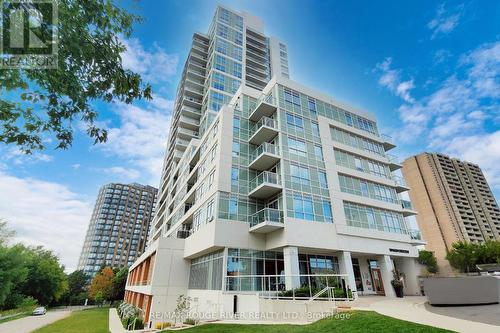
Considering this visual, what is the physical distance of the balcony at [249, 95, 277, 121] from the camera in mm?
24641

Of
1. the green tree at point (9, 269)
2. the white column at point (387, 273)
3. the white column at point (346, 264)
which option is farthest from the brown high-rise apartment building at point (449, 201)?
the green tree at point (9, 269)

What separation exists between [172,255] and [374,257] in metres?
19.7

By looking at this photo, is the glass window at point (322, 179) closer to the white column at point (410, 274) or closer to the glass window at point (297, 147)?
the glass window at point (297, 147)

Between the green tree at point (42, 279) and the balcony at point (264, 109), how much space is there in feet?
171

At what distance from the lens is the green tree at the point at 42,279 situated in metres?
50.5

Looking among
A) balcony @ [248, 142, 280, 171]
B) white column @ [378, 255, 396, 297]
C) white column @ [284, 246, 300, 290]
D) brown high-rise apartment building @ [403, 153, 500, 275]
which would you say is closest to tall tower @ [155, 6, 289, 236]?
balcony @ [248, 142, 280, 171]

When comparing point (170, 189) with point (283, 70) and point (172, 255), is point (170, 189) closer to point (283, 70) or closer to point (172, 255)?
point (172, 255)

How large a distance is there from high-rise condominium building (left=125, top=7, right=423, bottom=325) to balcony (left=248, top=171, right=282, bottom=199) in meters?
0.09

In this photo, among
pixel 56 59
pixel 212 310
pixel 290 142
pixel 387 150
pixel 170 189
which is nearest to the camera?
pixel 56 59

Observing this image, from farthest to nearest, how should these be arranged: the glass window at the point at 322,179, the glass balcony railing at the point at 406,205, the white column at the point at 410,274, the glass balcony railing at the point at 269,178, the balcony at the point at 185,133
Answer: the balcony at the point at 185,133 < the glass balcony railing at the point at 406,205 < the white column at the point at 410,274 < the glass window at the point at 322,179 < the glass balcony railing at the point at 269,178

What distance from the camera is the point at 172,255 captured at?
79.7 ft

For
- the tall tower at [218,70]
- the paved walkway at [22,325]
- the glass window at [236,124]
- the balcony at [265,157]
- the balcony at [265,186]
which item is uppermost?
the tall tower at [218,70]

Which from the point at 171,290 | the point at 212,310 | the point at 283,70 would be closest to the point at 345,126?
the point at 212,310

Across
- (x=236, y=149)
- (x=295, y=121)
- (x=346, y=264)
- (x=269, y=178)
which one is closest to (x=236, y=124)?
(x=236, y=149)
